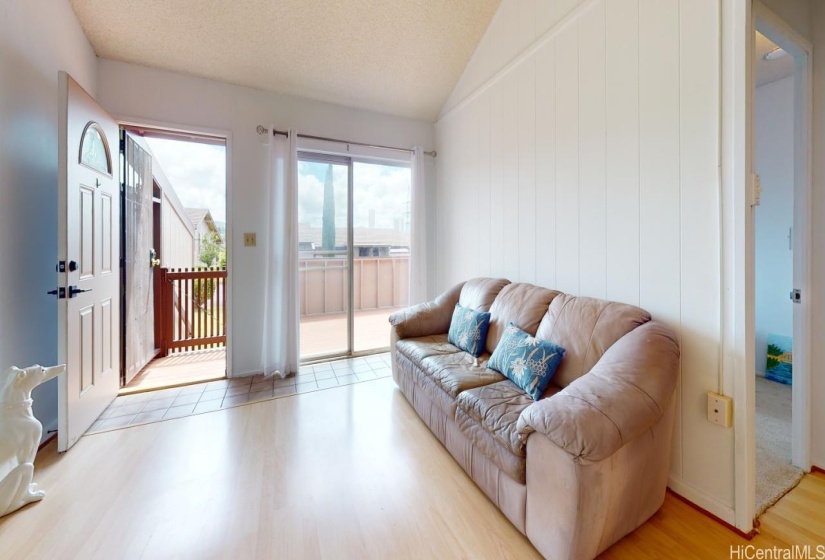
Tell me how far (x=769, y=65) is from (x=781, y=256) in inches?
60.8

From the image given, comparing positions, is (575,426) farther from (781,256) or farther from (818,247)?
(781,256)

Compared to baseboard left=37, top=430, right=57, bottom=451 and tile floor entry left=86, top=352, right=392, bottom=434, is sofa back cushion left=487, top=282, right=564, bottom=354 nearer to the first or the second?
tile floor entry left=86, top=352, right=392, bottom=434

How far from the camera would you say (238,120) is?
9.77ft

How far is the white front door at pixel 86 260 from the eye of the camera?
182 cm

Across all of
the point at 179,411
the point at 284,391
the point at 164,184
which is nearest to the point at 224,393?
the point at 179,411

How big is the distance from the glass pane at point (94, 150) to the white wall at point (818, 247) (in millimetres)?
4077

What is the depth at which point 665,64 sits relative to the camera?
1.57 metres

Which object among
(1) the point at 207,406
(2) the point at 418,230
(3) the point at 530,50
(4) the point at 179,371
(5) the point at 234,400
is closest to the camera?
(3) the point at 530,50

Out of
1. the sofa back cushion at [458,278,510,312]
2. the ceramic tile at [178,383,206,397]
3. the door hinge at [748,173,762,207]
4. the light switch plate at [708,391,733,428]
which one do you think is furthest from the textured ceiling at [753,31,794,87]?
the ceramic tile at [178,383,206,397]

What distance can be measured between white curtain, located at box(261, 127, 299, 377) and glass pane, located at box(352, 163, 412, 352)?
704mm

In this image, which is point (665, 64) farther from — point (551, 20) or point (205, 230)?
point (205, 230)

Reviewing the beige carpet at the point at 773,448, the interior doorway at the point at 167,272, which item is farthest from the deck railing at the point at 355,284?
the beige carpet at the point at 773,448

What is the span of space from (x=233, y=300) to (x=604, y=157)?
310 cm

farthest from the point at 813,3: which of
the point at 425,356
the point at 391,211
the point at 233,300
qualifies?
the point at 233,300
